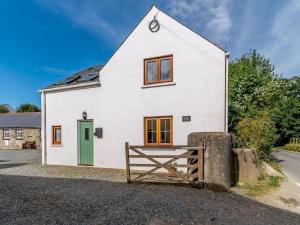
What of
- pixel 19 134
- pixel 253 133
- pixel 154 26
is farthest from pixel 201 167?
pixel 19 134

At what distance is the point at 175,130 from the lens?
34.2ft

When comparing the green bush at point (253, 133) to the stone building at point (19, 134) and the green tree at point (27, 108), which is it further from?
the green tree at point (27, 108)

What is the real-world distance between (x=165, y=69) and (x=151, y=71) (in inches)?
29.2

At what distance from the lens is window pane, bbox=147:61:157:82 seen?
437 inches

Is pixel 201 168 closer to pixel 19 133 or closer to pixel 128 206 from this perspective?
pixel 128 206

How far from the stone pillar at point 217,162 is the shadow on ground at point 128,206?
1.34ft

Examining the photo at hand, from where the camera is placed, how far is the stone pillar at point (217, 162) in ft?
23.9

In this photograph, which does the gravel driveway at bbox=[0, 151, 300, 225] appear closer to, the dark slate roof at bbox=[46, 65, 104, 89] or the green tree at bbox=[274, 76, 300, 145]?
the dark slate roof at bbox=[46, 65, 104, 89]

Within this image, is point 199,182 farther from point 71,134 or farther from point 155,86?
point 71,134

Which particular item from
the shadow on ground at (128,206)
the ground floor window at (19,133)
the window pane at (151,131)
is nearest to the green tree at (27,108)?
the ground floor window at (19,133)

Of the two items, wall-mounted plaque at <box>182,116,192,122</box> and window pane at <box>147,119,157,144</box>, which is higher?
wall-mounted plaque at <box>182,116,192,122</box>

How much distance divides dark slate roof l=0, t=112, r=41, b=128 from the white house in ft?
67.0

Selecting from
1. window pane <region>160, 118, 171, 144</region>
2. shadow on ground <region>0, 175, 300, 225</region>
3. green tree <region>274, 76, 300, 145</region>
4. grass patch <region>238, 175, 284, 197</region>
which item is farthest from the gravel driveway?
green tree <region>274, 76, 300, 145</region>

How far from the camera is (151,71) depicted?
36.7 feet
